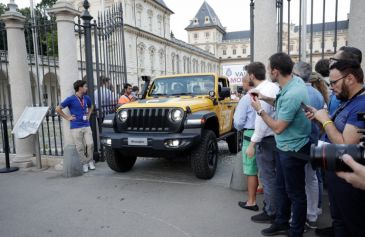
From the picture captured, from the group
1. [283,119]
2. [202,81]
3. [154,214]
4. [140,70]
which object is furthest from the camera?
[140,70]

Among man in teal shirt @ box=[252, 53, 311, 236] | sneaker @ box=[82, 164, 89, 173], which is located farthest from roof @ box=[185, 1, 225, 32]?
man in teal shirt @ box=[252, 53, 311, 236]

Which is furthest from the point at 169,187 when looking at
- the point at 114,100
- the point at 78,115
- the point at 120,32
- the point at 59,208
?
the point at 120,32

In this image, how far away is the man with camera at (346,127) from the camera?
2.22m

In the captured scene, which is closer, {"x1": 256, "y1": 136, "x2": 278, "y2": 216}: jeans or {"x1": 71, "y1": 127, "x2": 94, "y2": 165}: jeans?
{"x1": 256, "y1": 136, "x2": 278, "y2": 216}: jeans

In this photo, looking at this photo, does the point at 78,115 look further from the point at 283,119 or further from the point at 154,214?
the point at 283,119

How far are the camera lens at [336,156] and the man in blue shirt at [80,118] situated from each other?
17.7 feet

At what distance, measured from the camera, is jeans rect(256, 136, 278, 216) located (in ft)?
12.2

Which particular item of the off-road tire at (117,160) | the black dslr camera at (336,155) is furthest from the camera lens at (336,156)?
the off-road tire at (117,160)

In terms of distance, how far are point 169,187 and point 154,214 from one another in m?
1.16

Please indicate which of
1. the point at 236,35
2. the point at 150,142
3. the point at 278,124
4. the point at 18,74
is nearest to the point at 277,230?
the point at 278,124

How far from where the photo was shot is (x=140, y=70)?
129 ft

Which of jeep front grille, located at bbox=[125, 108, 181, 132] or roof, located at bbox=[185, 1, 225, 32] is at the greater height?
roof, located at bbox=[185, 1, 225, 32]

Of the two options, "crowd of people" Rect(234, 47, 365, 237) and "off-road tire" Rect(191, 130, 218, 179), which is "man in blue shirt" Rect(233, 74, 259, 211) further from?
"off-road tire" Rect(191, 130, 218, 179)

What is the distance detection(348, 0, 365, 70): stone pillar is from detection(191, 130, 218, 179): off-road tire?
2.79 m
